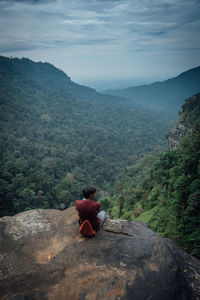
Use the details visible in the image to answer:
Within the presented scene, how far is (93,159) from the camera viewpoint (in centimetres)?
8288

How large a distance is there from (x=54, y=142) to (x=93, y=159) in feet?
73.2

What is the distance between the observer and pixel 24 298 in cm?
355

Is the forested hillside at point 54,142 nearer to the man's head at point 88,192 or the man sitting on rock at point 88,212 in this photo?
the man sitting on rock at point 88,212

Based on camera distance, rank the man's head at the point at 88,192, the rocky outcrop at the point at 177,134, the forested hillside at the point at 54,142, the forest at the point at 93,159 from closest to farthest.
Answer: the man's head at the point at 88,192 → the forest at the point at 93,159 → the forested hillside at the point at 54,142 → the rocky outcrop at the point at 177,134

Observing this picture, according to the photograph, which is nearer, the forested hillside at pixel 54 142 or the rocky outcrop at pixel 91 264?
the rocky outcrop at pixel 91 264

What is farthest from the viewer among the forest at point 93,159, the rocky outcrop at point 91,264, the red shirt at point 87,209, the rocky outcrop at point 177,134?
the rocky outcrop at point 177,134

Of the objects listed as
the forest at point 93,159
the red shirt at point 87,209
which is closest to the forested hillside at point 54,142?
the forest at point 93,159

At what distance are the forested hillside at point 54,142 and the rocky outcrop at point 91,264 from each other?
103ft

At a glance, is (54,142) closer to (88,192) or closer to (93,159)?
(93,159)

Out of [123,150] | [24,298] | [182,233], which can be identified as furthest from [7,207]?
[123,150]

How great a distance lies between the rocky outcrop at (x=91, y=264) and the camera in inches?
148

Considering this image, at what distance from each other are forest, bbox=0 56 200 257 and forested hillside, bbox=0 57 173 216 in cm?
22

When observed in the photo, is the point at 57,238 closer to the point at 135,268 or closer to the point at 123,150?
the point at 135,268

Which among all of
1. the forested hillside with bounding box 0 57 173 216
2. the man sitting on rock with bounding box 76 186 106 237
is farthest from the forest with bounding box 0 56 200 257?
the man sitting on rock with bounding box 76 186 106 237
